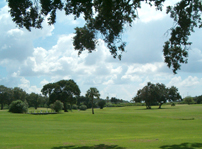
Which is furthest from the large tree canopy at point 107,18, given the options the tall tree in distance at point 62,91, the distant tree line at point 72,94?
the tall tree in distance at point 62,91

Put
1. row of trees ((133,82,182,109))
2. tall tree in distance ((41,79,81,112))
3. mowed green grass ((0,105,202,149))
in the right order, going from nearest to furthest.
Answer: mowed green grass ((0,105,202,149)), tall tree in distance ((41,79,81,112)), row of trees ((133,82,182,109))

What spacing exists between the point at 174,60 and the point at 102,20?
6.39 m

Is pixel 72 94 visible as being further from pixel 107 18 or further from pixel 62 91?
pixel 107 18

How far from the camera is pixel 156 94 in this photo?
10575 centimetres

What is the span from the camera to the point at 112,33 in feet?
50.5

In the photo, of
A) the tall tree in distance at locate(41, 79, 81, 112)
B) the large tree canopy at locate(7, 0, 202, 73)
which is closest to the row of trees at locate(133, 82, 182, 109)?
the tall tree in distance at locate(41, 79, 81, 112)

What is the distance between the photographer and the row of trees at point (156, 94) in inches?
4194

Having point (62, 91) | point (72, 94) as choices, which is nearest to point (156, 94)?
point (72, 94)

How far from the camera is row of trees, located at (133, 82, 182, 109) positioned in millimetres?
106537

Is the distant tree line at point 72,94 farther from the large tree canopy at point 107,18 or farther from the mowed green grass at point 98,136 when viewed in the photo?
the large tree canopy at point 107,18

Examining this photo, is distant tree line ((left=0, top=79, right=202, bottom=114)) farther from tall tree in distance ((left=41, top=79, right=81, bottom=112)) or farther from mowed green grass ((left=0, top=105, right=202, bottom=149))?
mowed green grass ((left=0, top=105, right=202, bottom=149))

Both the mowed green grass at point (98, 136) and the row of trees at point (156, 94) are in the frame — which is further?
the row of trees at point (156, 94)

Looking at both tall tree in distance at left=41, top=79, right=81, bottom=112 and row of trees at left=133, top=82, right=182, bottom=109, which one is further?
row of trees at left=133, top=82, right=182, bottom=109

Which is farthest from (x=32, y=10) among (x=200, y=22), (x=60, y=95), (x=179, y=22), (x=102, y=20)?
(x=60, y=95)
